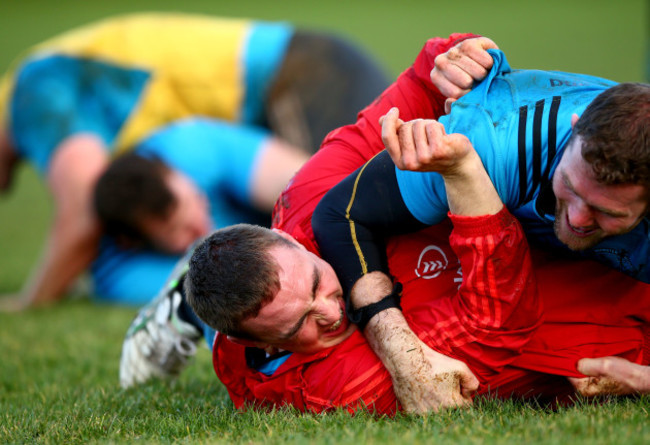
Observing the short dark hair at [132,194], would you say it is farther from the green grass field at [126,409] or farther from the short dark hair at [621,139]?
the short dark hair at [621,139]

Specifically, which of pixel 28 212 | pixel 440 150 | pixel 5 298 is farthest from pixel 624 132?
pixel 28 212

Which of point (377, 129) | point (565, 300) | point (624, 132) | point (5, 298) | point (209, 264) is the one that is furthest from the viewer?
point (5, 298)

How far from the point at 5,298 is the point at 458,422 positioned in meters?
4.60

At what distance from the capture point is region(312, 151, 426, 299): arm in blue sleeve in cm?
269

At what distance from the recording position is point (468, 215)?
97.0 inches

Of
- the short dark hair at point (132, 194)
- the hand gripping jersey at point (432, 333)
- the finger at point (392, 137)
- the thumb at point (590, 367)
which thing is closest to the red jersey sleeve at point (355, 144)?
the hand gripping jersey at point (432, 333)

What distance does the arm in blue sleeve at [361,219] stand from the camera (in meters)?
2.69

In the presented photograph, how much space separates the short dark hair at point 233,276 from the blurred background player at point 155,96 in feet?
10.6

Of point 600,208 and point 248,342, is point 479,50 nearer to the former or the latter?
point 600,208

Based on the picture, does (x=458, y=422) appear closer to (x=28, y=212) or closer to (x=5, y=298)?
(x=5, y=298)

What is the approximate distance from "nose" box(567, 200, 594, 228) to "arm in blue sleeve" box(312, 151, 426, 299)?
1.81ft

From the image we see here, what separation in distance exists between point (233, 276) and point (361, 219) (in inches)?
19.0

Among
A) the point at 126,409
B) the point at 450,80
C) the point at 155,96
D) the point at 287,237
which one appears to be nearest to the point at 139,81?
the point at 155,96

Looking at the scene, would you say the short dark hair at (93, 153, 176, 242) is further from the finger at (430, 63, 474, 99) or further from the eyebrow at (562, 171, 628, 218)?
the eyebrow at (562, 171, 628, 218)
